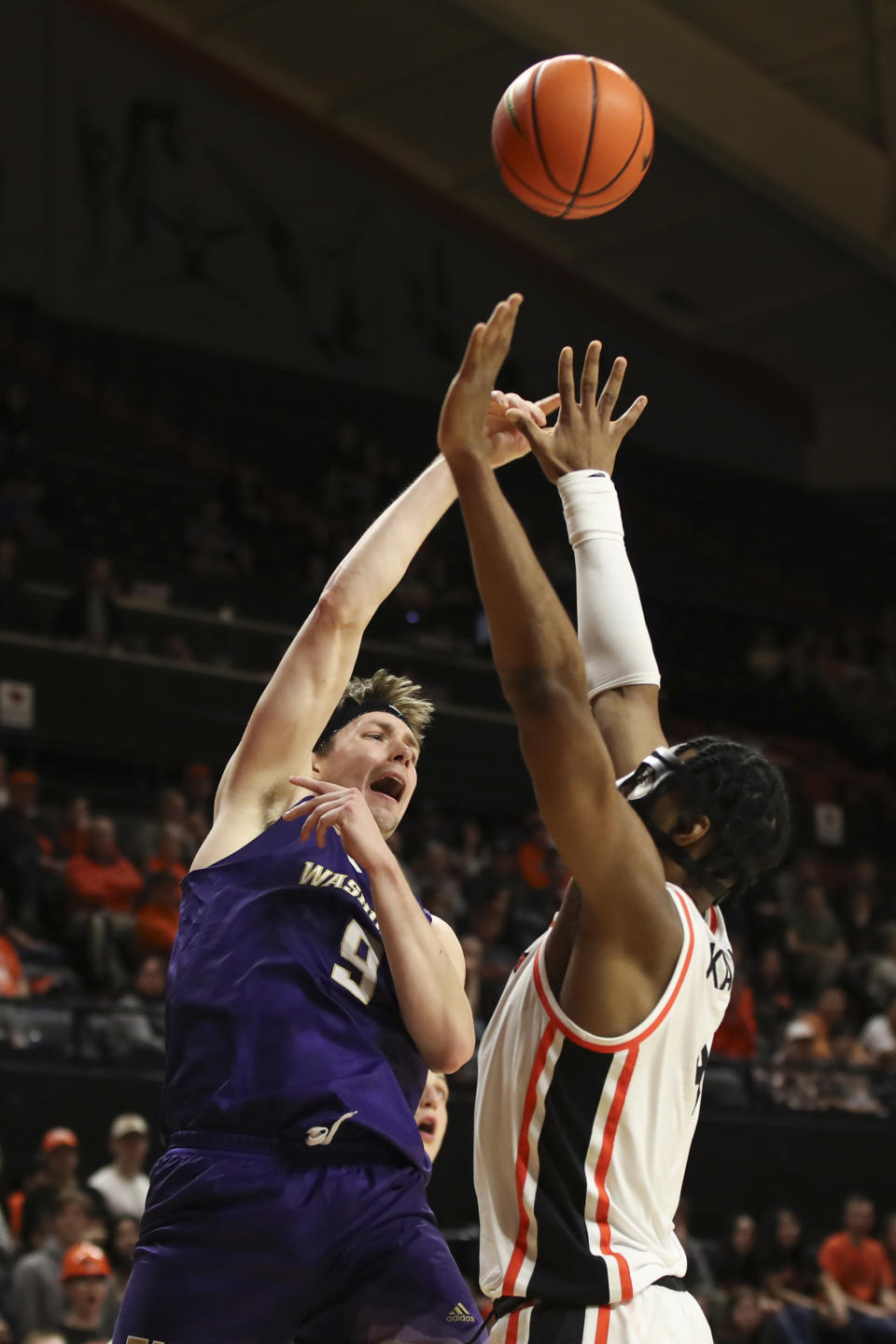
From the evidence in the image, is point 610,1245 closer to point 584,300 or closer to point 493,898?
point 493,898

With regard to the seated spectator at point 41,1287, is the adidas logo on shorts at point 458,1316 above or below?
above

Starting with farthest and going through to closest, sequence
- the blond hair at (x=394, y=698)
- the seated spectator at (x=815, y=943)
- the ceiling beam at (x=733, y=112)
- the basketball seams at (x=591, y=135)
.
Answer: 1. the ceiling beam at (x=733, y=112)
2. the seated spectator at (x=815, y=943)
3. the basketball seams at (x=591, y=135)
4. the blond hair at (x=394, y=698)

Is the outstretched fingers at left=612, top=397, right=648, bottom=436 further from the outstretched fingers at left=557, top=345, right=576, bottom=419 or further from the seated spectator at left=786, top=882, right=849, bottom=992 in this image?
the seated spectator at left=786, top=882, right=849, bottom=992

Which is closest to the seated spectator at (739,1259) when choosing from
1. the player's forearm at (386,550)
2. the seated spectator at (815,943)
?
the seated spectator at (815,943)

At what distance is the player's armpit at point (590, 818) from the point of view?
2.37m

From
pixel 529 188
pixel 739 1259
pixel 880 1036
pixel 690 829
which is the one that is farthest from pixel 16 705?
pixel 690 829

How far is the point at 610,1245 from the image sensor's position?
2555mm

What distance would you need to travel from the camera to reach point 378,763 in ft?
11.8

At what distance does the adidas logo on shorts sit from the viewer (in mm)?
2959

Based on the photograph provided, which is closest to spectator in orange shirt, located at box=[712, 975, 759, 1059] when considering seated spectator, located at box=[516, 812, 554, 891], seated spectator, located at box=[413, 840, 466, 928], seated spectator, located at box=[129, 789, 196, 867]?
seated spectator, located at box=[516, 812, 554, 891]

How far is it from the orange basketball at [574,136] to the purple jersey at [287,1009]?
5.65 feet

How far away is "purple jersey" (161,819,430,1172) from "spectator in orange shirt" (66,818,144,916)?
7.31 metres

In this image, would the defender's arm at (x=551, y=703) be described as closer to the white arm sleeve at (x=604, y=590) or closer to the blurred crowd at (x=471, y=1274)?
the white arm sleeve at (x=604, y=590)

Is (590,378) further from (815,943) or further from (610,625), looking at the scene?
(815,943)
